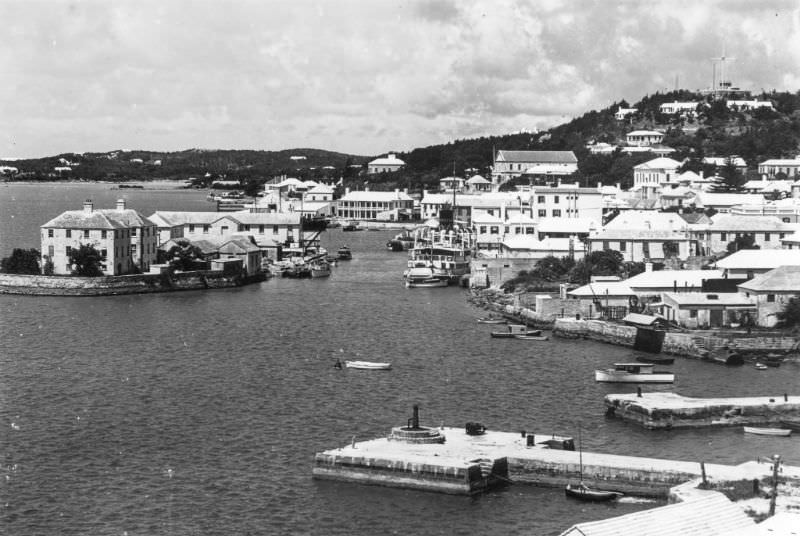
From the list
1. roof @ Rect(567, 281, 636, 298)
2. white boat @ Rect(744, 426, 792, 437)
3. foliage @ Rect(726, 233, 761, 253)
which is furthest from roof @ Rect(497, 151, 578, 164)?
white boat @ Rect(744, 426, 792, 437)

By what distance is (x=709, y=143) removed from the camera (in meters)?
123

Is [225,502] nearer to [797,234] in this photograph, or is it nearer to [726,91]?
[797,234]

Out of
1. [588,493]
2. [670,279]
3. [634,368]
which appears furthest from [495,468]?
[670,279]

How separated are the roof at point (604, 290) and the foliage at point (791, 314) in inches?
246

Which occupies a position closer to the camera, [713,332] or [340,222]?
[713,332]

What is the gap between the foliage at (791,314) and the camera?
1834 inches

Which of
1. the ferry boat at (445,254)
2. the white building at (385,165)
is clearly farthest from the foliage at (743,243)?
the white building at (385,165)

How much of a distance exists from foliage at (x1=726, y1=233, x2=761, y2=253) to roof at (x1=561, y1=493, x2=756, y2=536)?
4414 cm

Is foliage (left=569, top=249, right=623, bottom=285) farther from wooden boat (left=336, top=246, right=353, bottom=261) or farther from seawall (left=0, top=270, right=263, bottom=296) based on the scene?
wooden boat (left=336, top=246, right=353, bottom=261)

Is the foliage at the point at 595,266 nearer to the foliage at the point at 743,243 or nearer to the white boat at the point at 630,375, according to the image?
the foliage at the point at 743,243

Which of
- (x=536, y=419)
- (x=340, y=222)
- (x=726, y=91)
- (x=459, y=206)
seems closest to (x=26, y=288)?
(x=536, y=419)

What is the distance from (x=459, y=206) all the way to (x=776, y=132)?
31.8 m

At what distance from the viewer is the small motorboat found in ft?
86.0

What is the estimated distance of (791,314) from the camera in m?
46.7
